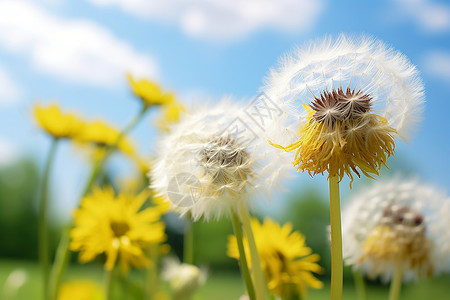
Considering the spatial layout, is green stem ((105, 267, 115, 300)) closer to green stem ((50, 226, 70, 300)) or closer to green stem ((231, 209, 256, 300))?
green stem ((50, 226, 70, 300))

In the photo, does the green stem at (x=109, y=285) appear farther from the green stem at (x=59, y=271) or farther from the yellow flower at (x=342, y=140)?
the yellow flower at (x=342, y=140)

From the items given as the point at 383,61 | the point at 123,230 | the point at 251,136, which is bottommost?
the point at 123,230

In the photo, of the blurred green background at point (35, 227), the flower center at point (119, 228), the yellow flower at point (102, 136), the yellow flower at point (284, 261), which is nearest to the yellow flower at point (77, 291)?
the yellow flower at point (102, 136)

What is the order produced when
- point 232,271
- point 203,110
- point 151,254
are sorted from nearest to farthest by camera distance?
point 203,110 < point 151,254 < point 232,271

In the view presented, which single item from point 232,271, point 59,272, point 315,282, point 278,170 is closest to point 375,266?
point 315,282

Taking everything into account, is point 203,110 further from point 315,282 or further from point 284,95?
point 315,282

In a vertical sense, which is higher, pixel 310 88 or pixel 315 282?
pixel 310 88

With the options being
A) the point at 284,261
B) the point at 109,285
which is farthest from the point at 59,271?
the point at 284,261
